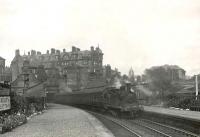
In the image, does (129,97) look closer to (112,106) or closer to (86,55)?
(112,106)

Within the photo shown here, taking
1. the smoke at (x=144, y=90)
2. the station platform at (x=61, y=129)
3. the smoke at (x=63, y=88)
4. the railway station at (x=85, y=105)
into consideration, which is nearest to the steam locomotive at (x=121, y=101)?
the railway station at (x=85, y=105)

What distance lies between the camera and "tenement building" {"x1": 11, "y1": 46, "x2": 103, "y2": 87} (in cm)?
11594

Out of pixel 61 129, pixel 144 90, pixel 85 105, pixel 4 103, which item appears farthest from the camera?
pixel 144 90

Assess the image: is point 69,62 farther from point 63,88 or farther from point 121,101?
point 121,101

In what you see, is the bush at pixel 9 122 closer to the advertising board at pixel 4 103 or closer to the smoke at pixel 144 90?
the advertising board at pixel 4 103

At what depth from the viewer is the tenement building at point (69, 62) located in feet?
380

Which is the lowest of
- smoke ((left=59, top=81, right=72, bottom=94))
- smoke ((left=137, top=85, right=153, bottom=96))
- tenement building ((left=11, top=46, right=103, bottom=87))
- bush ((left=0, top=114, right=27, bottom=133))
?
bush ((left=0, top=114, right=27, bottom=133))

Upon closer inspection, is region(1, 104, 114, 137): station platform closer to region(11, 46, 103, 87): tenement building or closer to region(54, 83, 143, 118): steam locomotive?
region(54, 83, 143, 118): steam locomotive

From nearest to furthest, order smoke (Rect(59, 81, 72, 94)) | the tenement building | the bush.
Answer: the bush < smoke (Rect(59, 81, 72, 94)) < the tenement building

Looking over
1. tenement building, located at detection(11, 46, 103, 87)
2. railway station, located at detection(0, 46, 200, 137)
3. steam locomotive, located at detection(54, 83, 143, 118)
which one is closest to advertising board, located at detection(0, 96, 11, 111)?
railway station, located at detection(0, 46, 200, 137)

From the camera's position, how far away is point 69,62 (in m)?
130

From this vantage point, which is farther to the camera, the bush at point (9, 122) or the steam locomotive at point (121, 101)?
the steam locomotive at point (121, 101)

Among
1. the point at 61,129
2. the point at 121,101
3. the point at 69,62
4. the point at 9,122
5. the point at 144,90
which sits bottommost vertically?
the point at 61,129

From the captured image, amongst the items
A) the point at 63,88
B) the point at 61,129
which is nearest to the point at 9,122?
the point at 61,129
